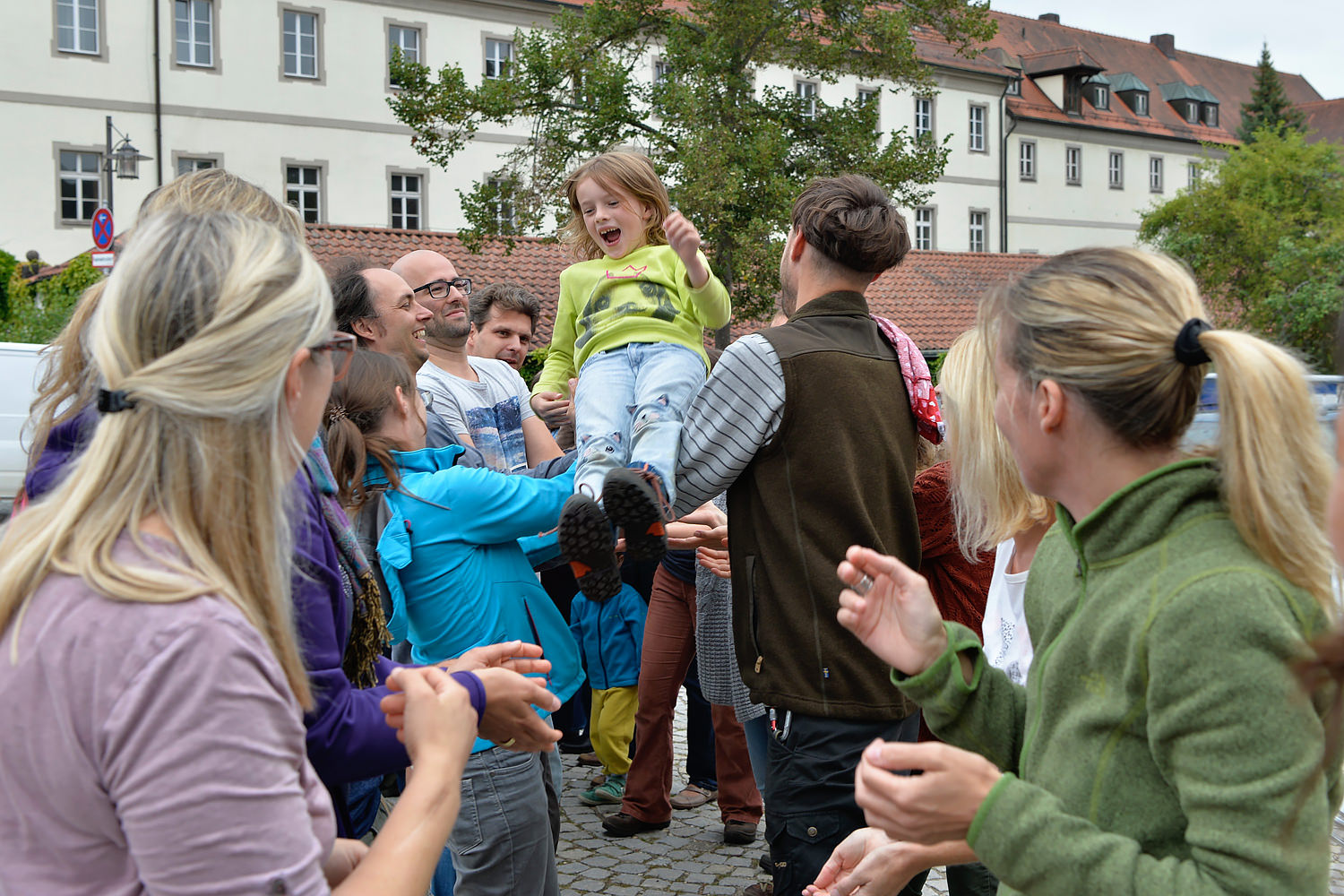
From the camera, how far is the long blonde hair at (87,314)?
2152 mm

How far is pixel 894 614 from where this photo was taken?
1.98 metres

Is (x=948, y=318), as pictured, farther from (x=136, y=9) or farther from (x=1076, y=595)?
(x=1076, y=595)

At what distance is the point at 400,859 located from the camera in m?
1.59

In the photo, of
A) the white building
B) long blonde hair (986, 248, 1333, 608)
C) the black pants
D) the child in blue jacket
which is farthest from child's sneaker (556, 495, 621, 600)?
the white building

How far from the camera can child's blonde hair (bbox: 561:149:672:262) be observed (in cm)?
433

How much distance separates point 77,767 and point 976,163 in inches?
1976

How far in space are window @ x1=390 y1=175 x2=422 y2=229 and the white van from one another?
23.2 meters

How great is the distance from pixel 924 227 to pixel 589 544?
45808 millimetres

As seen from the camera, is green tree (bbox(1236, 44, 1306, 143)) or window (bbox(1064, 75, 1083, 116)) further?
green tree (bbox(1236, 44, 1306, 143))

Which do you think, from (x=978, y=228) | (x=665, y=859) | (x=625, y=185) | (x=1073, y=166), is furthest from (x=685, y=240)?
(x=1073, y=166)

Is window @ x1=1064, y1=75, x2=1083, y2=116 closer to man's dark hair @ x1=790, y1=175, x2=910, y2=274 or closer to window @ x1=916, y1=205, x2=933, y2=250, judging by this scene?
window @ x1=916, y1=205, x2=933, y2=250

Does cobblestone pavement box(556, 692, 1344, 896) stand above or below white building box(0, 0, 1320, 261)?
below

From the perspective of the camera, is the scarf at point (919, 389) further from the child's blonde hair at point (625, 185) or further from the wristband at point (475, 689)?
the wristband at point (475, 689)

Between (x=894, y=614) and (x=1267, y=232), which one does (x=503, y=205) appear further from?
(x=1267, y=232)
